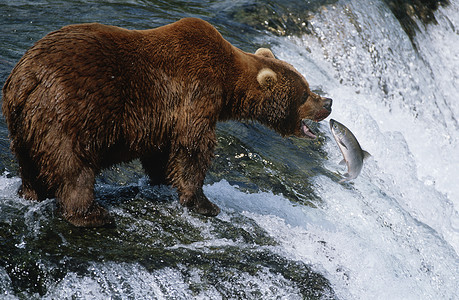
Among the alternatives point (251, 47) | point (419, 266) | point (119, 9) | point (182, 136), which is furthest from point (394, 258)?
point (119, 9)

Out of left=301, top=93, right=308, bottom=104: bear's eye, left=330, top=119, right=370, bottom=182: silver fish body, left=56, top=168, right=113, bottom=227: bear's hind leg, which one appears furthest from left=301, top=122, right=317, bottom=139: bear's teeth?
left=56, top=168, right=113, bottom=227: bear's hind leg

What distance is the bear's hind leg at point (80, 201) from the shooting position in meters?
4.24

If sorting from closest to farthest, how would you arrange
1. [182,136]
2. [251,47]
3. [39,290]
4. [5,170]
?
[39,290] < [182,136] < [5,170] < [251,47]

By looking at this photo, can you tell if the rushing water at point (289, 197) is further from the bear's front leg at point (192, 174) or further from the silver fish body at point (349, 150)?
the silver fish body at point (349, 150)

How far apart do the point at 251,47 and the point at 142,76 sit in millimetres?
5682

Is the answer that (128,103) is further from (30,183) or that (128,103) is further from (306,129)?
(306,129)

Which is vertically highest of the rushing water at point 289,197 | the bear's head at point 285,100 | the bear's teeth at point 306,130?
the bear's head at point 285,100

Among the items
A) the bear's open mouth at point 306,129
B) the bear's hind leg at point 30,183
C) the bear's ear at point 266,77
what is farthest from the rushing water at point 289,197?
the bear's ear at point 266,77

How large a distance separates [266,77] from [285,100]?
0.36 metres

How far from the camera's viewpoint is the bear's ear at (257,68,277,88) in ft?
17.7

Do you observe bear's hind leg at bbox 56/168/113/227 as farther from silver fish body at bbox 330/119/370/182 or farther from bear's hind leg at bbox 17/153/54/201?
silver fish body at bbox 330/119/370/182

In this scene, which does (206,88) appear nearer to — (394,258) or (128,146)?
(128,146)

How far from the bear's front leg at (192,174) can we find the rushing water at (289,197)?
0.40 ft

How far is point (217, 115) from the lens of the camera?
5.13 meters
